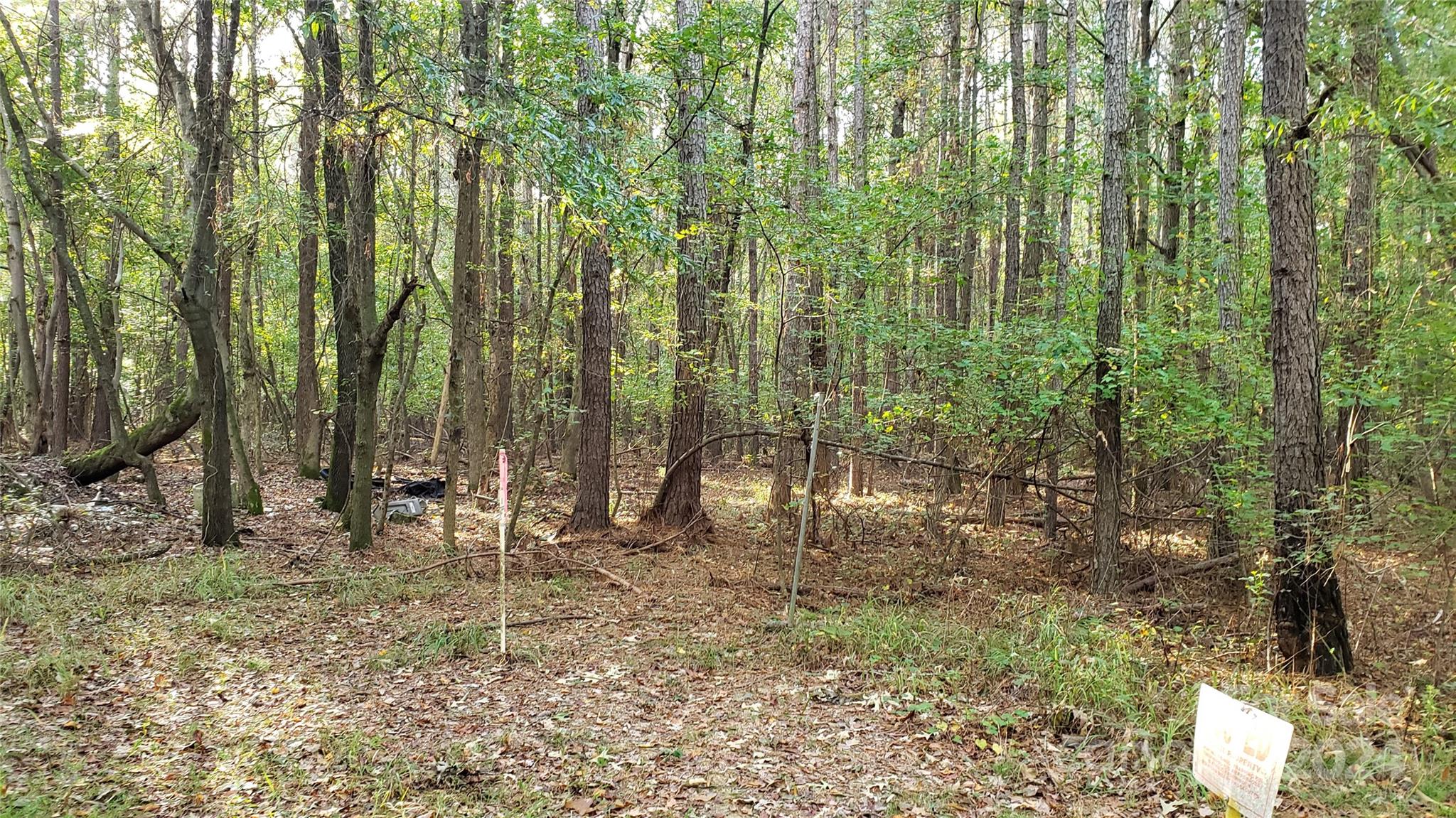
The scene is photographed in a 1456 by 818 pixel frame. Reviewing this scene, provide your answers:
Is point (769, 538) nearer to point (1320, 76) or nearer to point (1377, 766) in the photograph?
point (1377, 766)

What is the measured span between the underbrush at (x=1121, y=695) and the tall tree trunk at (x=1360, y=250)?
5.68 feet

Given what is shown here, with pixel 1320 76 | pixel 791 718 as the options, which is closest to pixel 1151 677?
pixel 791 718

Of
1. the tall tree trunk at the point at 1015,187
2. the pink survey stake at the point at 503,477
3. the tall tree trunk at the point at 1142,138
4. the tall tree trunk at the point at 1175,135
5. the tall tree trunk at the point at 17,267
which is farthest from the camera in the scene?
the tall tree trunk at the point at 1015,187

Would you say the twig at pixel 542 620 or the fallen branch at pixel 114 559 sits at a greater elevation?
the fallen branch at pixel 114 559

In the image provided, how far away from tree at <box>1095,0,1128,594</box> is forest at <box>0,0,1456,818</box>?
0.16ft

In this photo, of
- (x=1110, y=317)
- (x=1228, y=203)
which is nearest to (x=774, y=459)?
(x=1110, y=317)

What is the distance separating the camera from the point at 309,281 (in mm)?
14234

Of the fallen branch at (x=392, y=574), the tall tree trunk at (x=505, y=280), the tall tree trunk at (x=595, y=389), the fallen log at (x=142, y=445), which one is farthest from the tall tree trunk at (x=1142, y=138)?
the fallen log at (x=142, y=445)

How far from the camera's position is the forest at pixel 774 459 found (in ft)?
14.8

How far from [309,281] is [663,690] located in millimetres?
12469

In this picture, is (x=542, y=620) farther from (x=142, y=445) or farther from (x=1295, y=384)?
(x=142, y=445)

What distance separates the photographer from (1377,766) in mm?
4086

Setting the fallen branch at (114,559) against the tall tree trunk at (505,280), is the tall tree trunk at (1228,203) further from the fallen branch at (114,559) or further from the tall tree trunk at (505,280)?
the fallen branch at (114,559)

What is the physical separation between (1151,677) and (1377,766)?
135 centimetres
